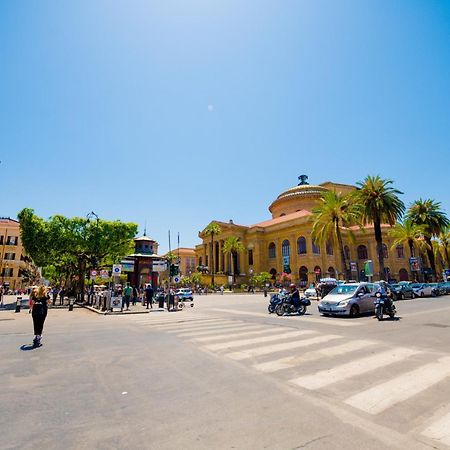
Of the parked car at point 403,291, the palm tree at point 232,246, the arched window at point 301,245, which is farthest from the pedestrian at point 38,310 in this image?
the palm tree at point 232,246

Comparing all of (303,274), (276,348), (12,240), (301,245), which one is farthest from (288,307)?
(12,240)

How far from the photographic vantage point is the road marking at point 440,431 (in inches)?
133

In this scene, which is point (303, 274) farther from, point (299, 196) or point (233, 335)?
point (233, 335)

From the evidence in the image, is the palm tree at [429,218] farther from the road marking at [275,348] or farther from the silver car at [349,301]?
the road marking at [275,348]

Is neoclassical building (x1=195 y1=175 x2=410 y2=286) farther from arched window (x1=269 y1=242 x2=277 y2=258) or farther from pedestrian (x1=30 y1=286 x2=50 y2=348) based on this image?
A: pedestrian (x1=30 y1=286 x2=50 y2=348)

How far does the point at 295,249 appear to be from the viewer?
62.5 m

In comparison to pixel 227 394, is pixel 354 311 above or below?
above

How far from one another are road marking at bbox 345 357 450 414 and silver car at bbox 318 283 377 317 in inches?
358

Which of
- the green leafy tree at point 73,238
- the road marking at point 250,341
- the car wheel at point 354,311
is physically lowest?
the road marking at point 250,341

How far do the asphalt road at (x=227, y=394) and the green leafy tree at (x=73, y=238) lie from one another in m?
21.3

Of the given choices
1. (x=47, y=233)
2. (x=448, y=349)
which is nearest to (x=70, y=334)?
(x=448, y=349)

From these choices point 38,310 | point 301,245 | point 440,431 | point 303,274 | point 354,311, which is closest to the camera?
point 440,431

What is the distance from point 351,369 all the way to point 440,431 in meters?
2.55

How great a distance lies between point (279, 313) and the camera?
16.3m
